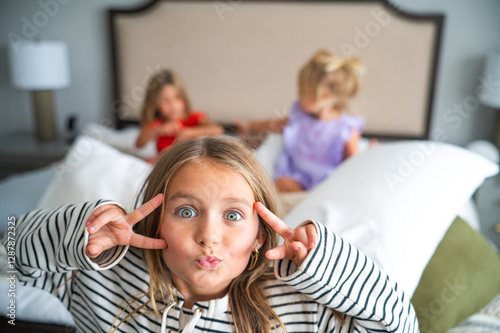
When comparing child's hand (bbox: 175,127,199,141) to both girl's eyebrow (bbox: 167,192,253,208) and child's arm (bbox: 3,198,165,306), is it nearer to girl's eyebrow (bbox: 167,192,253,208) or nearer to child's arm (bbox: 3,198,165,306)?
child's arm (bbox: 3,198,165,306)

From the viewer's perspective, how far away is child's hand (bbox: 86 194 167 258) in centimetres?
73

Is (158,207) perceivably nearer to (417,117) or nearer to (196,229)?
(196,229)

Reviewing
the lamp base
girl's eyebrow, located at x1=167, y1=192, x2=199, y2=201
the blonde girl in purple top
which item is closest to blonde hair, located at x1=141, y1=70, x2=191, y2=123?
the blonde girl in purple top

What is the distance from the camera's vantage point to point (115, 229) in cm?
77

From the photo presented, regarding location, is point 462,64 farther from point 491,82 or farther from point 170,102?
point 170,102

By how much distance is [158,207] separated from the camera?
0.79 m

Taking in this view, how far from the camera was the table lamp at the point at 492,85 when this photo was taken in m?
2.12

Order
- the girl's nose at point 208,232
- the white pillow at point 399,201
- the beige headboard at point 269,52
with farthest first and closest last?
the beige headboard at point 269,52 → the white pillow at point 399,201 → the girl's nose at point 208,232

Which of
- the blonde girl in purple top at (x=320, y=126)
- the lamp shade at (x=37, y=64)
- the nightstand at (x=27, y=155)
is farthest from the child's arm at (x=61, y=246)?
the lamp shade at (x=37, y=64)

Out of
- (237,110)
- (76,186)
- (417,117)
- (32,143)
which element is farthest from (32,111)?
(417,117)

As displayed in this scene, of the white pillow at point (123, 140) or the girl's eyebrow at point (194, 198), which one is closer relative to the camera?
the girl's eyebrow at point (194, 198)

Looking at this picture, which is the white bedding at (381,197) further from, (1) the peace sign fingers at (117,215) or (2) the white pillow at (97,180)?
(1) the peace sign fingers at (117,215)

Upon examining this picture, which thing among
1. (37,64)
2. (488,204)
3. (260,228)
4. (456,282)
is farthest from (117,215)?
(37,64)

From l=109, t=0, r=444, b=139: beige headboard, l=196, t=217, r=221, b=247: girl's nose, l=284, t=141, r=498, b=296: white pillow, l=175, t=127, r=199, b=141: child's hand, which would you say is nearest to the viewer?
l=196, t=217, r=221, b=247: girl's nose
